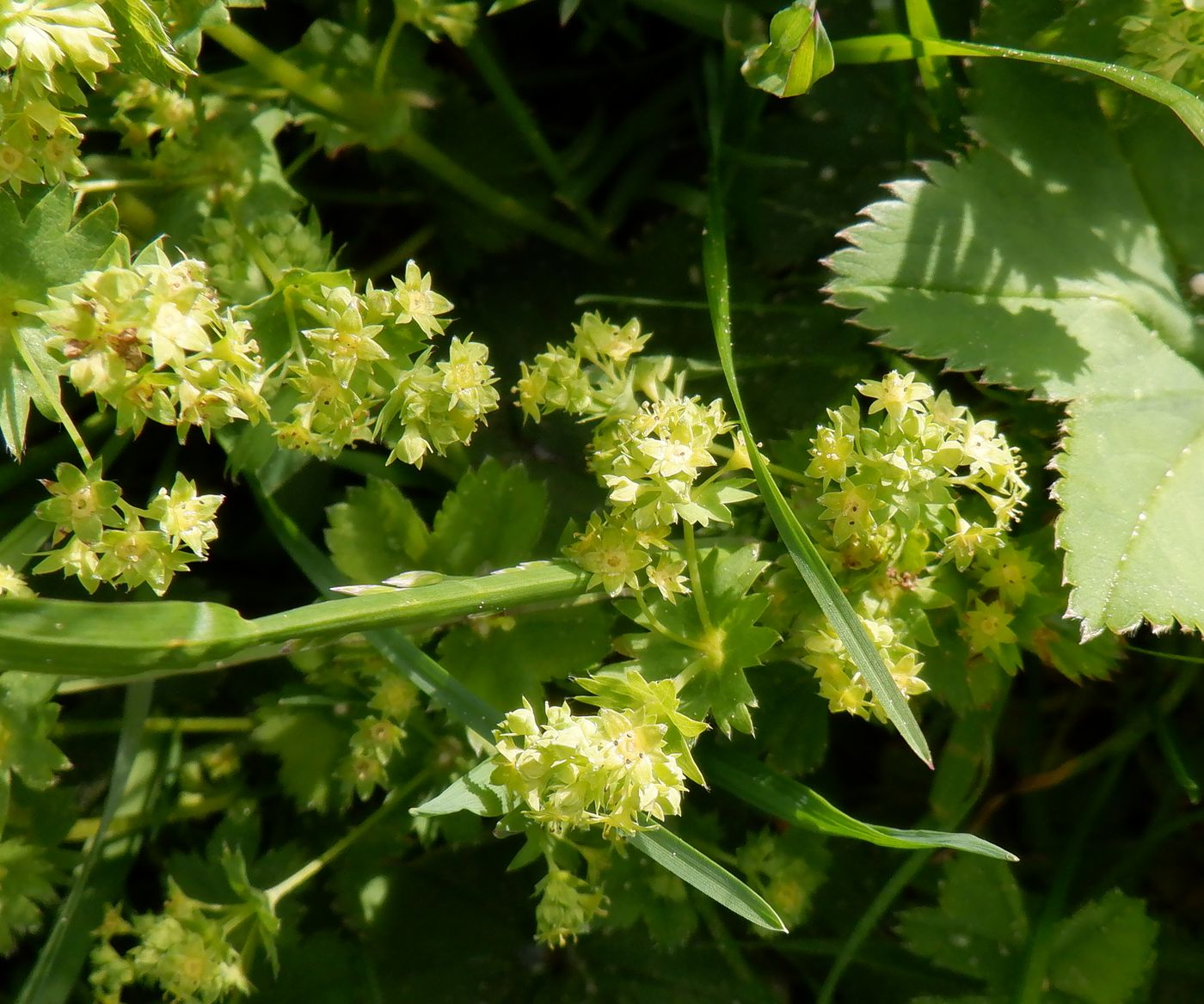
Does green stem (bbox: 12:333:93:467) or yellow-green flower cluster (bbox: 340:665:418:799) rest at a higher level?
green stem (bbox: 12:333:93:467)

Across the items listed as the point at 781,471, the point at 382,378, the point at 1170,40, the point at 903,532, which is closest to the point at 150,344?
the point at 382,378

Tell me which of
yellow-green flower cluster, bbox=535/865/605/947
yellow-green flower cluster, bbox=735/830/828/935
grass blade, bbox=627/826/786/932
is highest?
grass blade, bbox=627/826/786/932

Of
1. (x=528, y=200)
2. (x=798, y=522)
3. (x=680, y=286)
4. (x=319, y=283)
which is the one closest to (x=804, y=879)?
(x=798, y=522)

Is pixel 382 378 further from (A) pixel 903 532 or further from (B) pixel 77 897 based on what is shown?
(B) pixel 77 897

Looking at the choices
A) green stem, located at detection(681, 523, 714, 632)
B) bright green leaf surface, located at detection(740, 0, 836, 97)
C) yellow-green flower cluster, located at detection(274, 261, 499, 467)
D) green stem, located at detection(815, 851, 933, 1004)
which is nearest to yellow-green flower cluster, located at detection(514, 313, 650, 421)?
yellow-green flower cluster, located at detection(274, 261, 499, 467)

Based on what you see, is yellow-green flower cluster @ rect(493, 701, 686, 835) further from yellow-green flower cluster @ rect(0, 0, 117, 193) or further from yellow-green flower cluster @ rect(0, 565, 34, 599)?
yellow-green flower cluster @ rect(0, 0, 117, 193)
